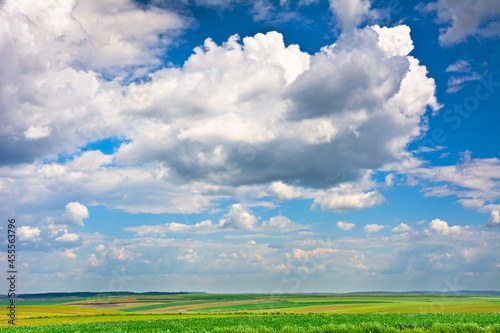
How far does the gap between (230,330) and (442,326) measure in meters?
14.5

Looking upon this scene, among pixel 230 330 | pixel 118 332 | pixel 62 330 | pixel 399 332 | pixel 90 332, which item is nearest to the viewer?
pixel 399 332

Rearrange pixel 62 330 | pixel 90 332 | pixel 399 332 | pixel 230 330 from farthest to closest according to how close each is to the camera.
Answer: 1. pixel 62 330
2. pixel 90 332
3. pixel 230 330
4. pixel 399 332

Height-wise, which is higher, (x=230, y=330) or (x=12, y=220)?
(x=12, y=220)

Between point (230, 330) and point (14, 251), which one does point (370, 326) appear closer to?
point (230, 330)

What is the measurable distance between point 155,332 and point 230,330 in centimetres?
1167

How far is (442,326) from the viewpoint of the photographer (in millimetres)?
26594

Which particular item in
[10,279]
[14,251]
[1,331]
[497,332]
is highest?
[14,251]

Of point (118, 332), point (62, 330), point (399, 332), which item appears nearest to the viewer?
point (399, 332)

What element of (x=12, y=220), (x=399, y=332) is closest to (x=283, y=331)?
(x=399, y=332)

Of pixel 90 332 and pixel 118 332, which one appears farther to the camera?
pixel 90 332

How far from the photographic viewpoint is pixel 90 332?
3994 cm

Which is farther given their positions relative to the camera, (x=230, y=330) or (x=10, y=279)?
(x=10, y=279)

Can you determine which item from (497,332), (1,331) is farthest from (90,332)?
(497,332)

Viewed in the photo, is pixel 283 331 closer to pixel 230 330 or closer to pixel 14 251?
pixel 230 330
